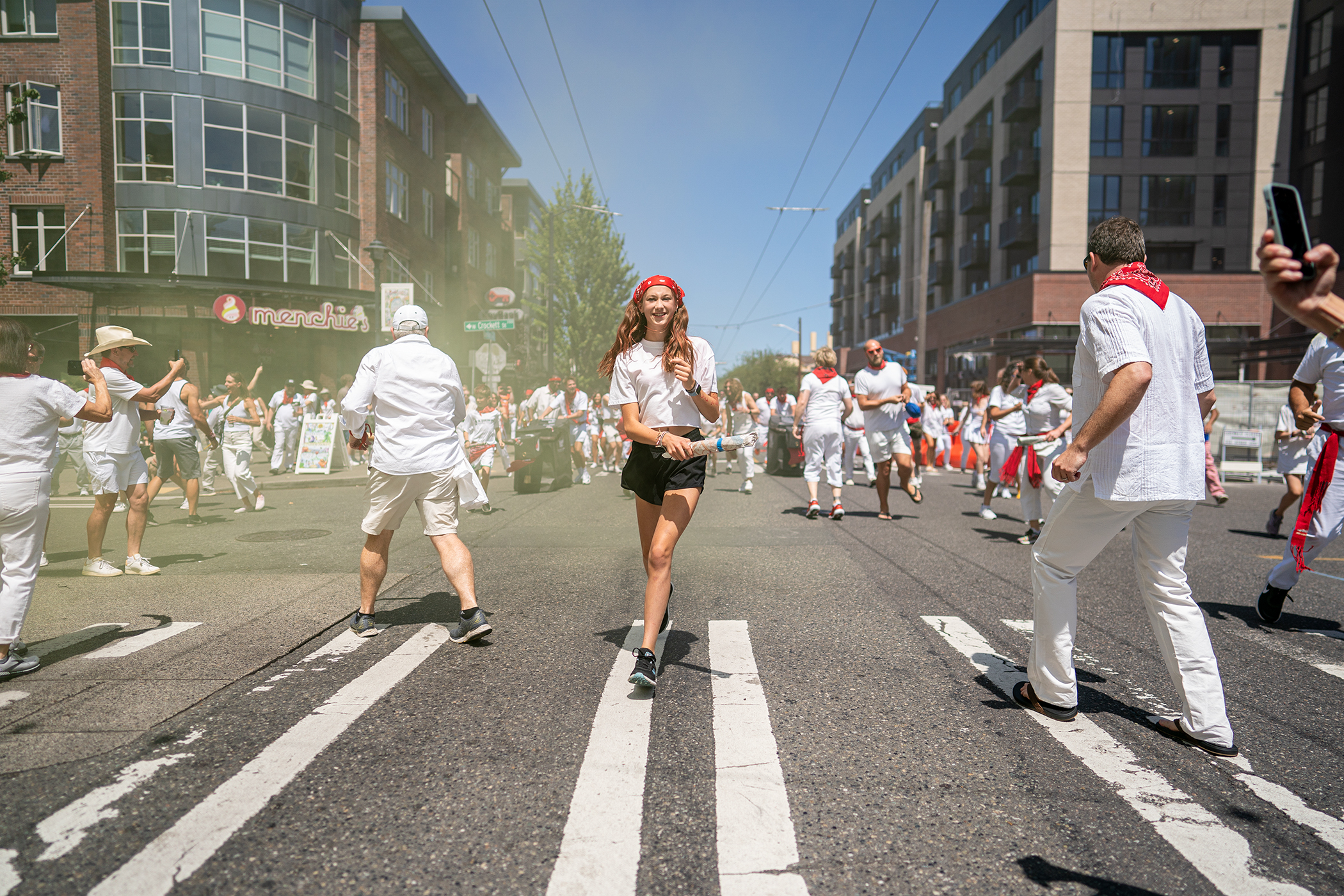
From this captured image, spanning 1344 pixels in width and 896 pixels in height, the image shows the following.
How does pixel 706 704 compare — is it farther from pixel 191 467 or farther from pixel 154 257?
pixel 154 257

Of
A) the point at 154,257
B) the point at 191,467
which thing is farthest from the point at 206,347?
the point at 191,467

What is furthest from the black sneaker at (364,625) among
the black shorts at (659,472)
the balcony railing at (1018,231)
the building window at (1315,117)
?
the building window at (1315,117)

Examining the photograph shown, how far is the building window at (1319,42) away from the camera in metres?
30.3

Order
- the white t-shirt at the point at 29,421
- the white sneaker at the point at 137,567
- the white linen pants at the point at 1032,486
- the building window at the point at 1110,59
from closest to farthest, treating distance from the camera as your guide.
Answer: the white t-shirt at the point at 29,421 → the white sneaker at the point at 137,567 → the white linen pants at the point at 1032,486 → the building window at the point at 1110,59

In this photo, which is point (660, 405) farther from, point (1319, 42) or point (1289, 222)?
point (1319, 42)

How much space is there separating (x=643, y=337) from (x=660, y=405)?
0.37m

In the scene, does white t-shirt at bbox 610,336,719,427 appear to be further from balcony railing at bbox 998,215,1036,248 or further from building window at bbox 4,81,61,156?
balcony railing at bbox 998,215,1036,248

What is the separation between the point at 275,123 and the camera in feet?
84.5

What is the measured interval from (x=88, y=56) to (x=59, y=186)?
3800mm

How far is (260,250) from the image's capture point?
25672 millimetres

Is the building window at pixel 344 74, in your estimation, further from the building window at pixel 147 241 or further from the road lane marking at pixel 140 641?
the road lane marking at pixel 140 641

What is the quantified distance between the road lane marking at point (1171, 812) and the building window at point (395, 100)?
106ft

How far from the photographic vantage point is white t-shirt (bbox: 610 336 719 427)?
4.09 metres

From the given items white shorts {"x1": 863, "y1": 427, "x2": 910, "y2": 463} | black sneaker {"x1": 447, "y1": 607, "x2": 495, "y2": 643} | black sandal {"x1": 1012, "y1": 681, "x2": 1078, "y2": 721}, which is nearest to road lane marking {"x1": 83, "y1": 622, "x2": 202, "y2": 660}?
black sneaker {"x1": 447, "y1": 607, "x2": 495, "y2": 643}
